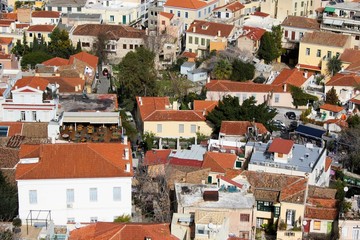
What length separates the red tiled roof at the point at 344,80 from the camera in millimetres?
48625

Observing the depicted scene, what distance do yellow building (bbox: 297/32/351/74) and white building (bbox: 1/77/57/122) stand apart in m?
20.8

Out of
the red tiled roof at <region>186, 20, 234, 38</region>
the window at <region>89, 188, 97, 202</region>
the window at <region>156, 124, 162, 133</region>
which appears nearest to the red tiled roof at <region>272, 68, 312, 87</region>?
the red tiled roof at <region>186, 20, 234, 38</region>

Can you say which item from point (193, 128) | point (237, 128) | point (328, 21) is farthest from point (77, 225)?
point (328, 21)

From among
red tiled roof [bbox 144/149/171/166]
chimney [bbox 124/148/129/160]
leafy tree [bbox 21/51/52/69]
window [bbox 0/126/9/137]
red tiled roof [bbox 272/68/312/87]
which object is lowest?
red tiled roof [bbox 144/149/171/166]

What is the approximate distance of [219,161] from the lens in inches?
1416

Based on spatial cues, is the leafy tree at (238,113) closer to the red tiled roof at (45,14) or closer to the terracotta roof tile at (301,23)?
the terracotta roof tile at (301,23)

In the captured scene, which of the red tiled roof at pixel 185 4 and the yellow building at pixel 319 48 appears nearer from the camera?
the yellow building at pixel 319 48

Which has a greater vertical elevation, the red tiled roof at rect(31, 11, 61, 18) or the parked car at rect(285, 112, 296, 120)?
the red tiled roof at rect(31, 11, 61, 18)

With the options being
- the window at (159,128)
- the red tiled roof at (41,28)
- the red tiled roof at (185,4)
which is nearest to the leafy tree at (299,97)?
the window at (159,128)

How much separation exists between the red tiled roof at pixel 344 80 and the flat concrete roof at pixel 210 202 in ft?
65.8

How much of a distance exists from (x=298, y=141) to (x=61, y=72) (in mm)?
17421

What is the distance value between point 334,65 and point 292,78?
4.34m

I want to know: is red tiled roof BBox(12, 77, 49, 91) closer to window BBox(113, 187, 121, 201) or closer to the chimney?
the chimney

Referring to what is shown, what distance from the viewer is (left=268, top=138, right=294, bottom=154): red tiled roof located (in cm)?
3469
